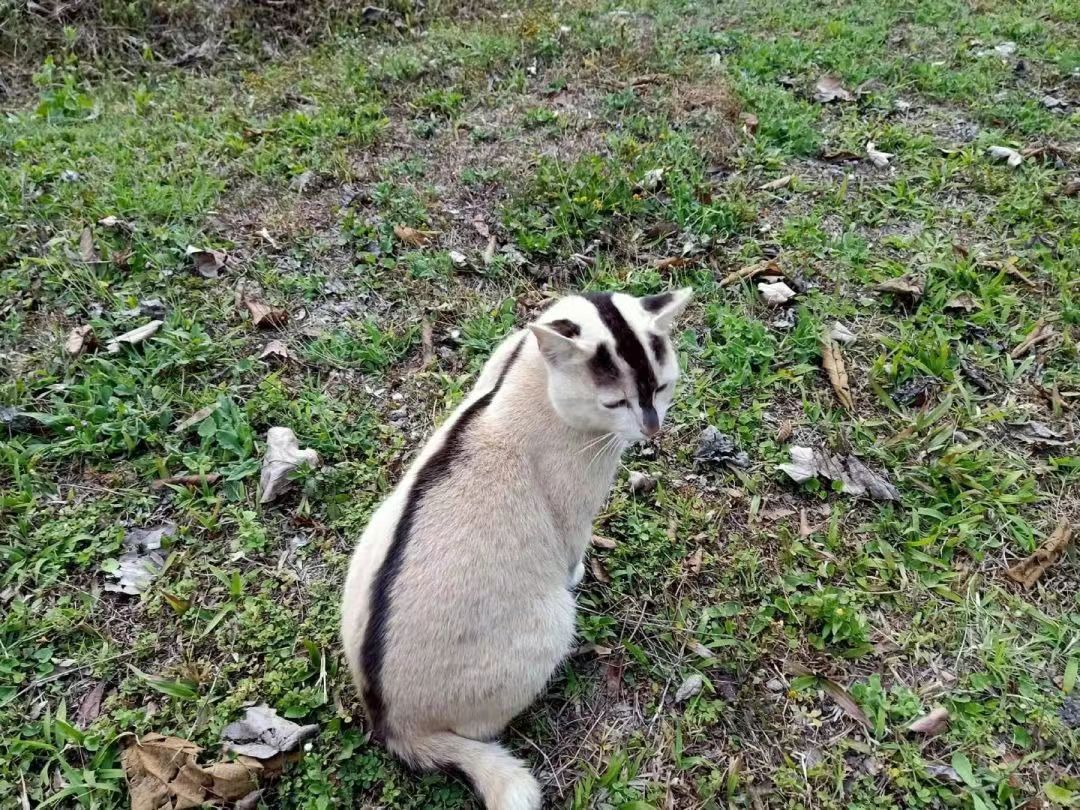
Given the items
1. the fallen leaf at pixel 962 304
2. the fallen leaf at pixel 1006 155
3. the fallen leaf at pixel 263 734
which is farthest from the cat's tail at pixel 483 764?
the fallen leaf at pixel 1006 155

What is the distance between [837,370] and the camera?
13.7 ft

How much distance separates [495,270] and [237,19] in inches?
208

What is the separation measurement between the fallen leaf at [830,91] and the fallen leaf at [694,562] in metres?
5.03

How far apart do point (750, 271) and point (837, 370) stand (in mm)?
1034

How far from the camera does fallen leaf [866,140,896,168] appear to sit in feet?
18.6

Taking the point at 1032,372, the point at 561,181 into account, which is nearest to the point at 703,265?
the point at 561,181

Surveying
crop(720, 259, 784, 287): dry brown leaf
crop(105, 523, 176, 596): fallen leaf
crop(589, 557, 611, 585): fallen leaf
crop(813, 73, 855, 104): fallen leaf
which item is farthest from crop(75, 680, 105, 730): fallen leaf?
crop(813, 73, 855, 104): fallen leaf

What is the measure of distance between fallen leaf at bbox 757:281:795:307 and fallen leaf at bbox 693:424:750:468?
122cm

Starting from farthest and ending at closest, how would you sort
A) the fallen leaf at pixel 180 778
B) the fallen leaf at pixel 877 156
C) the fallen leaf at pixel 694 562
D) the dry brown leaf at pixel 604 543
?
the fallen leaf at pixel 877 156
the dry brown leaf at pixel 604 543
the fallen leaf at pixel 694 562
the fallen leaf at pixel 180 778

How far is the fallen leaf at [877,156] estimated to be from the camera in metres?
5.68

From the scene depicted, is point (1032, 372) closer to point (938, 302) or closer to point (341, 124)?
point (938, 302)

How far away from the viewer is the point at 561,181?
5.29 metres

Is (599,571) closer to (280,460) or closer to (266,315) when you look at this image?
(280,460)

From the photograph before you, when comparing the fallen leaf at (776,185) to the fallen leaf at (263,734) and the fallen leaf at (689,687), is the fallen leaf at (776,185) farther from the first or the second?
the fallen leaf at (263,734)
